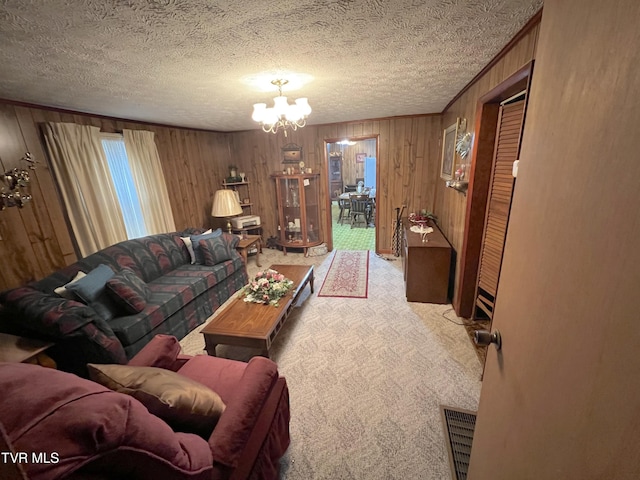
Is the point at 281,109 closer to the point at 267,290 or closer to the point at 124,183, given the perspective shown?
the point at 267,290

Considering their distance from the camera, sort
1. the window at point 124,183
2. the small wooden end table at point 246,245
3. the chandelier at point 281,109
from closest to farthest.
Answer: the chandelier at point 281,109, the window at point 124,183, the small wooden end table at point 246,245

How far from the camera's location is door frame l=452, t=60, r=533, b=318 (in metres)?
1.97

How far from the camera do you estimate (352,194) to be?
629 centimetres

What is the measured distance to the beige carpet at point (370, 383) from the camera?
144 cm

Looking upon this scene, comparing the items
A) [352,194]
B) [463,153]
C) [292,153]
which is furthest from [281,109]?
[352,194]

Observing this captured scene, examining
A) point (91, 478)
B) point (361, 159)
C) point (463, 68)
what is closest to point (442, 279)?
point (463, 68)

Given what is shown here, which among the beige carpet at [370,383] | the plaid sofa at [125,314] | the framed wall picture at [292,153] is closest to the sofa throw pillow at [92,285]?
the plaid sofa at [125,314]

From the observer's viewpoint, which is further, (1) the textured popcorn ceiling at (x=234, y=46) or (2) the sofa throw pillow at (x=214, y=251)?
(2) the sofa throw pillow at (x=214, y=251)

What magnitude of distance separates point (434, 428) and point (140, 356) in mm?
1763

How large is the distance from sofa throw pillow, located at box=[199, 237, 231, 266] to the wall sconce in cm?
150

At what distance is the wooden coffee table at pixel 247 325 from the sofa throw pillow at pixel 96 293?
83 centimetres

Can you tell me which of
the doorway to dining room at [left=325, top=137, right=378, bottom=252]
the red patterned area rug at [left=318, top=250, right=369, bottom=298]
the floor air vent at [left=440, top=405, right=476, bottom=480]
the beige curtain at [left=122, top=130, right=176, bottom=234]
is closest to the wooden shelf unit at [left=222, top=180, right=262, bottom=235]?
the beige curtain at [left=122, top=130, right=176, bottom=234]

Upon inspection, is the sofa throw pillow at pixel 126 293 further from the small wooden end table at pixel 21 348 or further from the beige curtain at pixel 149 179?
the beige curtain at pixel 149 179

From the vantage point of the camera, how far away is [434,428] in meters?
1.58
